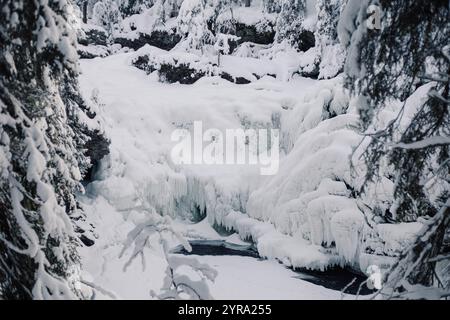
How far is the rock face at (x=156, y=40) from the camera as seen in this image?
84.5 ft

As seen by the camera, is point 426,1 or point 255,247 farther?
point 255,247

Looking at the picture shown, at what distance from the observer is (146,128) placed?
14328mm

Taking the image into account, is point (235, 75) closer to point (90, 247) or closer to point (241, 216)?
point (241, 216)

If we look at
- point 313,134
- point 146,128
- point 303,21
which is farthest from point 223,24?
point 313,134

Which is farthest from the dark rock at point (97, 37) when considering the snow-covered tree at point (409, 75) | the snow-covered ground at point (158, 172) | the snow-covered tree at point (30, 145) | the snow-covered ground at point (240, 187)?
the snow-covered tree at point (409, 75)

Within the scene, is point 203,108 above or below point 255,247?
above

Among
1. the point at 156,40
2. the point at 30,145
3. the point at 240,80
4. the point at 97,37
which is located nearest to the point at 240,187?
the point at 240,80

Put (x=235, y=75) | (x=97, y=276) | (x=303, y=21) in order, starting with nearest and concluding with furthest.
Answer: (x=97, y=276), (x=235, y=75), (x=303, y=21)

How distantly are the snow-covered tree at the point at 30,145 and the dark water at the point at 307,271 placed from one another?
6089mm

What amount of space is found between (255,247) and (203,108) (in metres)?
5.95

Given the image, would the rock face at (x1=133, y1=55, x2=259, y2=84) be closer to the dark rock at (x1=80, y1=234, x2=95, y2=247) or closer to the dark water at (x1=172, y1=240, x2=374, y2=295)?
the dark water at (x1=172, y1=240, x2=374, y2=295)

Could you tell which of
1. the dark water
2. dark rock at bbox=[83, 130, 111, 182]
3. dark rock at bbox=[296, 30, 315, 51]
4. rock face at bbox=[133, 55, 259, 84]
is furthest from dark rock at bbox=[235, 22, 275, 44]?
the dark water

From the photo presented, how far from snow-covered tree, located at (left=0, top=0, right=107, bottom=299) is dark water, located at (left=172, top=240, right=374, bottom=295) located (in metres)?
6.09

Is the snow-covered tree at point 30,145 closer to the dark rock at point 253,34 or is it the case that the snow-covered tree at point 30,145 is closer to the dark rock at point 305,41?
the dark rock at point 305,41
